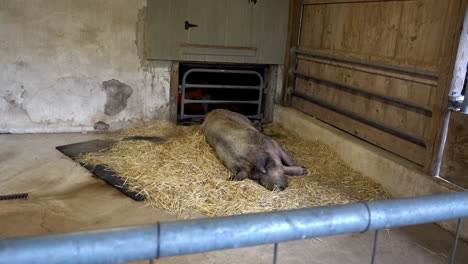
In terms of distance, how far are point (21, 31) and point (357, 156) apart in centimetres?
408

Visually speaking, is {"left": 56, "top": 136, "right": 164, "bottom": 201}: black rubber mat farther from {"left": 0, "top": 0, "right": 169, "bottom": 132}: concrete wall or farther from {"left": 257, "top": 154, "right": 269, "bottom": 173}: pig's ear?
{"left": 257, "top": 154, "right": 269, "bottom": 173}: pig's ear

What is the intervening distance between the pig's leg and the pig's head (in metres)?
0.22

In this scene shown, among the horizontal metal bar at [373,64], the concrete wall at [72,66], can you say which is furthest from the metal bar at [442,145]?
the concrete wall at [72,66]

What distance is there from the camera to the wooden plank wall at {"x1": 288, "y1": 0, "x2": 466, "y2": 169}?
3.75 m

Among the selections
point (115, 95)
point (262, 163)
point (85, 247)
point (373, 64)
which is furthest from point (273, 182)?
point (85, 247)

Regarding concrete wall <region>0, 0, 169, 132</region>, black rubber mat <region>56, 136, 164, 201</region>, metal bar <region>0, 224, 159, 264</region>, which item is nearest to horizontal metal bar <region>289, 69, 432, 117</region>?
concrete wall <region>0, 0, 169, 132</region>

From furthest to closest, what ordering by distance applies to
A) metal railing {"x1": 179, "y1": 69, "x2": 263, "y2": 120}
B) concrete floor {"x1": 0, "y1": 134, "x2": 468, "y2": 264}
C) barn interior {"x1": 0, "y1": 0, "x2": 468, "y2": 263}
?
metal railing {"x1": 179, "y1": 69, "x2": 263, "y2": 120}
barn interior {"x1": 0, "y1": 0, "x2": 468, "y2": 263}
concrete floor {"x1": 0, "y1": 134, "x2": 468, "y2": 264}

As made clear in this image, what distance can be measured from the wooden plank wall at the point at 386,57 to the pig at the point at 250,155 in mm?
1075

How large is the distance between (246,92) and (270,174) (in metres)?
3.25

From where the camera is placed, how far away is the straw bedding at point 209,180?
364cm

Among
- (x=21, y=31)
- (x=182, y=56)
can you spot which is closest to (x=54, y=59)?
(x=21, y=31)

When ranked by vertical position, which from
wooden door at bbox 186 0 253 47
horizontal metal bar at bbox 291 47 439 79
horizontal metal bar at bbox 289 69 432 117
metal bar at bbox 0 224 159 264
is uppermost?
wooden door at bbox 186 0 253 47

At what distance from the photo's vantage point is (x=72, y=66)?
5.38 meters

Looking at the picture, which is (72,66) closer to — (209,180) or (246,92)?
(209,180)
